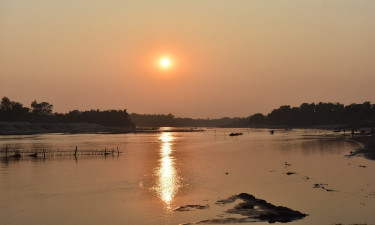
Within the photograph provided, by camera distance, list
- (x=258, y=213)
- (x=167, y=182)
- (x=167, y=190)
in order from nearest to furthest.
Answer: (x=258, y=213) < (x=167, y=190) < (x=167, y=182)

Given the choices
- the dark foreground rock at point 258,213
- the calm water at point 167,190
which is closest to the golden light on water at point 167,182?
the calm water at point 167,190

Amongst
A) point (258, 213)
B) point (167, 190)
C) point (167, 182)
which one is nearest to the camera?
point (258, 213)

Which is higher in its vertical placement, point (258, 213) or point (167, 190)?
point (258, 213)

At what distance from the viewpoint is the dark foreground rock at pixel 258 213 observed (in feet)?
100

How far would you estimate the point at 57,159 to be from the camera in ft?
266

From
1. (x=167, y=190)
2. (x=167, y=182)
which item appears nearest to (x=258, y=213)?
(x=167, y=190)

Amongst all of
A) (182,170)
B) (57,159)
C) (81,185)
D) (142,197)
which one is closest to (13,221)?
(142,197)

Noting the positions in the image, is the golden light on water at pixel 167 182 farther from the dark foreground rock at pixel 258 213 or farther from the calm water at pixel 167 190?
the dark foreground rock at pixel 258 213

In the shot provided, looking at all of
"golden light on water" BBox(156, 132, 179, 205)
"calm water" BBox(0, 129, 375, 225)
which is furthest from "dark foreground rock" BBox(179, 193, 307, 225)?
"golden light on water" BBox(156, 132, 179, 205)

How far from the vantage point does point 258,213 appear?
106 feet

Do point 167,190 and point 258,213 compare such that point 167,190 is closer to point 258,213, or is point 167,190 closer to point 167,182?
point 167,182

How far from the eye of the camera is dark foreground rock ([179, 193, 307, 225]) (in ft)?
100

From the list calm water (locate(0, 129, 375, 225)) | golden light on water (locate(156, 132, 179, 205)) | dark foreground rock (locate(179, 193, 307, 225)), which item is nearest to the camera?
dark foreground rock (locate(179, 193, 307, 225))

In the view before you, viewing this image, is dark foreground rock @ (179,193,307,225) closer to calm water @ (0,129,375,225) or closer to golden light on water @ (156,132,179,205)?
calm water @ (0,129,375,225)
